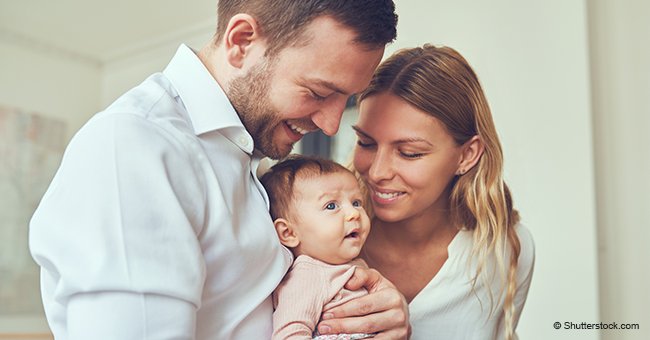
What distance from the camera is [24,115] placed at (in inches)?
128

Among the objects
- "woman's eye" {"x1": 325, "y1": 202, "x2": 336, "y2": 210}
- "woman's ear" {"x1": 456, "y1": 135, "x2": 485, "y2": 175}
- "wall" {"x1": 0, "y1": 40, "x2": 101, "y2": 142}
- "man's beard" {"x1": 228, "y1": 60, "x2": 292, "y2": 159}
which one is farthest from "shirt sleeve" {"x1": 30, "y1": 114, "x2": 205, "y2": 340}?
"wall" {"x1": 0, "y1": 40, "x2": 101, "y2": 142}

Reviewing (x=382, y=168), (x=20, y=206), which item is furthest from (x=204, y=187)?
(x=20, y=206)

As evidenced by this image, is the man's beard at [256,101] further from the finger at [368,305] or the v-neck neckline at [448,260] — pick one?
the v-neck neckline at [448,260]

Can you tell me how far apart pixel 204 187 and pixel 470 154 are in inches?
28.8

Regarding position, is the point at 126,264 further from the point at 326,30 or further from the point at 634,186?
the point at 634,186

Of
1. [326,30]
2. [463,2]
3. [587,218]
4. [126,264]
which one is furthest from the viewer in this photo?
[463,2]

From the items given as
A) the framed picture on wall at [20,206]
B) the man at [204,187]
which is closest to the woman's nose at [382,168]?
the man at [204,187]

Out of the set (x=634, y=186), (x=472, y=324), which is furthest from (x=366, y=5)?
(x=634, y=186)

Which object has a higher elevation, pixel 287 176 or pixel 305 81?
pixel 305 81

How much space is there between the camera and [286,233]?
120cm

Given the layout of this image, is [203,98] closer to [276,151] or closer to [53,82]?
[276,151]

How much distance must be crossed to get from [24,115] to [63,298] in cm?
274

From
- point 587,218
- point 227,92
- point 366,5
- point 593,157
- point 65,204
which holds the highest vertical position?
point 366,5

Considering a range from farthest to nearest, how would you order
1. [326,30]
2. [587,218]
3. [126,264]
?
1. [587,218]
2. [326,30]
3. [126,264]
